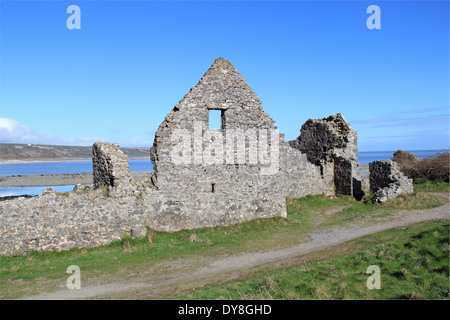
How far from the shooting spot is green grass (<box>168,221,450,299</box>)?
8.95 meters

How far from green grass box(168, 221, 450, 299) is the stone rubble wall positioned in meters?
8.44

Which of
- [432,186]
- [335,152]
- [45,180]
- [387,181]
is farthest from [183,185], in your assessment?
[45,180]

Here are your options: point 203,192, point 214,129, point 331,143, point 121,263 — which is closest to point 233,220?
point 203,192

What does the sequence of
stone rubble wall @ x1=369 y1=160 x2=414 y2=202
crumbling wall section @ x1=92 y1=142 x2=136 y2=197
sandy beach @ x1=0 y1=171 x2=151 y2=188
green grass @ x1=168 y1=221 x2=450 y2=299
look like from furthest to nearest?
sandy beach @ x1=0 y1=171 x2=151 y2=188, stone rubble wall @ x1=369 y1=160 x2=414 y2=202, crumbling wall section @ x1=92 y1=142 x2=136 y2=197, green grass @ x1=168 y1=221 x2=450 y2=299

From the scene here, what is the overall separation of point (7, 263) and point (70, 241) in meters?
2.06

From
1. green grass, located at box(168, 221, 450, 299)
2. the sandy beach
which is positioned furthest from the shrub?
the sandy beach

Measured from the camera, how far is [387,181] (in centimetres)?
2334

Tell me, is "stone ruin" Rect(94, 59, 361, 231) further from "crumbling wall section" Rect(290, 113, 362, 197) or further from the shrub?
the shrub

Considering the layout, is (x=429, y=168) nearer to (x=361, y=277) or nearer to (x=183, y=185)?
(x=183, y=185)

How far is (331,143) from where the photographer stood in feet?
89.1

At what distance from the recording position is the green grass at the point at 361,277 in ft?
29.4

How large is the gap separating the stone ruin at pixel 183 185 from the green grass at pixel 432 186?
13697mm

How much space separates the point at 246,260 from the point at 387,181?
14.8 metres
